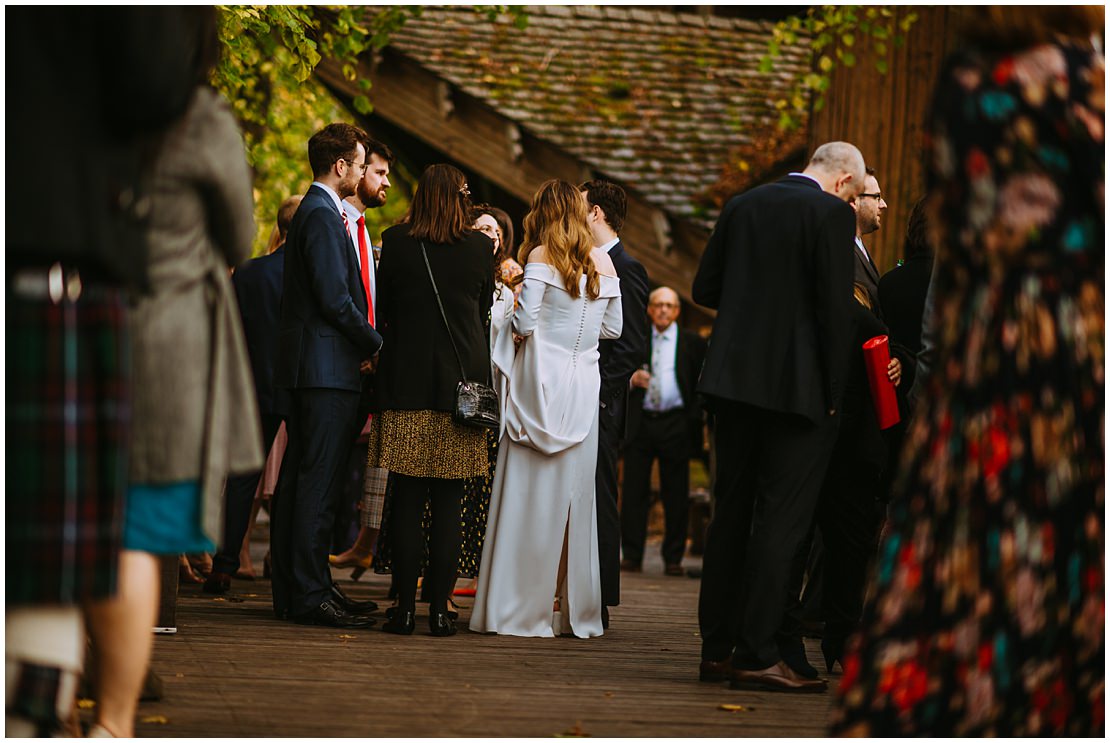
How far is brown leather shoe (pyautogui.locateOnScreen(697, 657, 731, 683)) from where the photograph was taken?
19.6ft

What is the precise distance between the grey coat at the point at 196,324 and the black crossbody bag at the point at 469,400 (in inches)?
122

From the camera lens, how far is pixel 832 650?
20.9 feet

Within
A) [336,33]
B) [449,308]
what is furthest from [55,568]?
[336,33]

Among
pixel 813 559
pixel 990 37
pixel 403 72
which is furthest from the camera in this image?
pixel 403 72

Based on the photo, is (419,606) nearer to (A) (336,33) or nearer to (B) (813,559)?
(B) (813,559)

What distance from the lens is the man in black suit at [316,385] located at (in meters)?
7.07

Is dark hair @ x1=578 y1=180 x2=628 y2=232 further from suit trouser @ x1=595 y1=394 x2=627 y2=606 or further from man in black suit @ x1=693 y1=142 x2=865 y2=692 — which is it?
man in black suit @ x1=693 y1=142 x2=865 y2=692

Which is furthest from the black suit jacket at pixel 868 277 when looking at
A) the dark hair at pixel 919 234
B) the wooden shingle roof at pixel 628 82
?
the wooden shingle roof at pixel 628 82

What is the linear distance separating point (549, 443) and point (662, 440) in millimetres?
5109

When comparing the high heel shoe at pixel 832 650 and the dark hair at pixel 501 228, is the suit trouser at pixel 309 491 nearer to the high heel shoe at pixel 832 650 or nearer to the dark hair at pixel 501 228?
the dark hair at pixel 501 228

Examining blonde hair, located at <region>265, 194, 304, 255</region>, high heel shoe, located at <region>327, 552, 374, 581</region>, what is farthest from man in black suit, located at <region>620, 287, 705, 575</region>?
blonde hair, located at <region>265, 194, 304, 255</region>

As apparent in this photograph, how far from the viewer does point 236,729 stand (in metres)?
4.55

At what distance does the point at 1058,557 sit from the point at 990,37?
4.16 feet

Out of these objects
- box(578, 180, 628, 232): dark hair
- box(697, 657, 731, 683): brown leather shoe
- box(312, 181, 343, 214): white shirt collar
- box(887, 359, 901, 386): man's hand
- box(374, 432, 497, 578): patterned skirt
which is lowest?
box(697, 657, 731, 683): brown leather shoe
